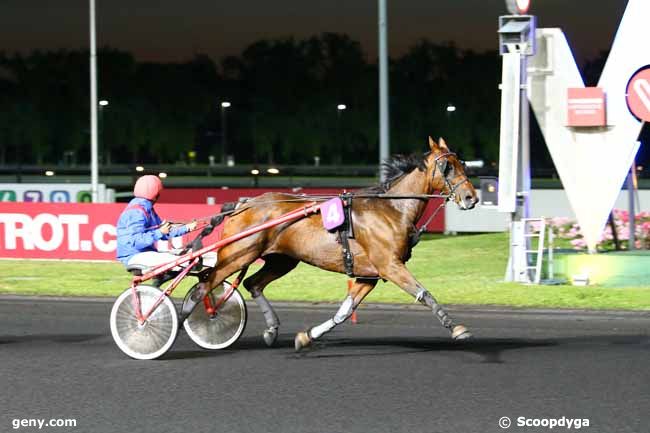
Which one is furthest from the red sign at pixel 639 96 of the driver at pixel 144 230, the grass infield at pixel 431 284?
the driver at pixel 144 230

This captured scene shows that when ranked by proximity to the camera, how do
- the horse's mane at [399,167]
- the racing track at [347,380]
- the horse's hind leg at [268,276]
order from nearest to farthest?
the racing track at [347,380]
the horse's mane at [399,167]
the horse's hind leg at [268,276]

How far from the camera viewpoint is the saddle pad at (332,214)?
10000mm

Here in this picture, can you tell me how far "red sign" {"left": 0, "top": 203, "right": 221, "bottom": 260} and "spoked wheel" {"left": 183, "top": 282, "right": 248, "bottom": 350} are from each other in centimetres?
943

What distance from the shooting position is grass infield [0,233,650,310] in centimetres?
1483

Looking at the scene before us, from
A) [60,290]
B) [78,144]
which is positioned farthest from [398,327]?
[78,144]

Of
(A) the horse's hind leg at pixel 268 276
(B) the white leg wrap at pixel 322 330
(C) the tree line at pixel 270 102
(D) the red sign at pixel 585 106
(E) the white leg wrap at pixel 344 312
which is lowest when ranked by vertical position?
A: (B) the white leg wrap at pixel 322 330

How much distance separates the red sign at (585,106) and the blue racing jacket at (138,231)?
29.9ft

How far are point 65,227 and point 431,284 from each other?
7.74 m

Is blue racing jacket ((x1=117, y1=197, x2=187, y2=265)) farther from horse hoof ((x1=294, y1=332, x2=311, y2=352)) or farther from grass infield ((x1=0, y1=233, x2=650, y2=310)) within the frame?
grass infield ((x1=0, y1=233, x2=650, y2=310))

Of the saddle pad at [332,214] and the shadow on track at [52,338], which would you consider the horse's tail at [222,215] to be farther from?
the shadow on track at [52,338]

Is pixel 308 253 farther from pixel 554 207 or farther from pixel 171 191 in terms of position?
pixel 171 191

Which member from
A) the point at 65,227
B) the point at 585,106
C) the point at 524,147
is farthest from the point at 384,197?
the point at 65,227

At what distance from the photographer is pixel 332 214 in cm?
1002

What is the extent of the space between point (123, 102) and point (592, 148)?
74212 millimetres
